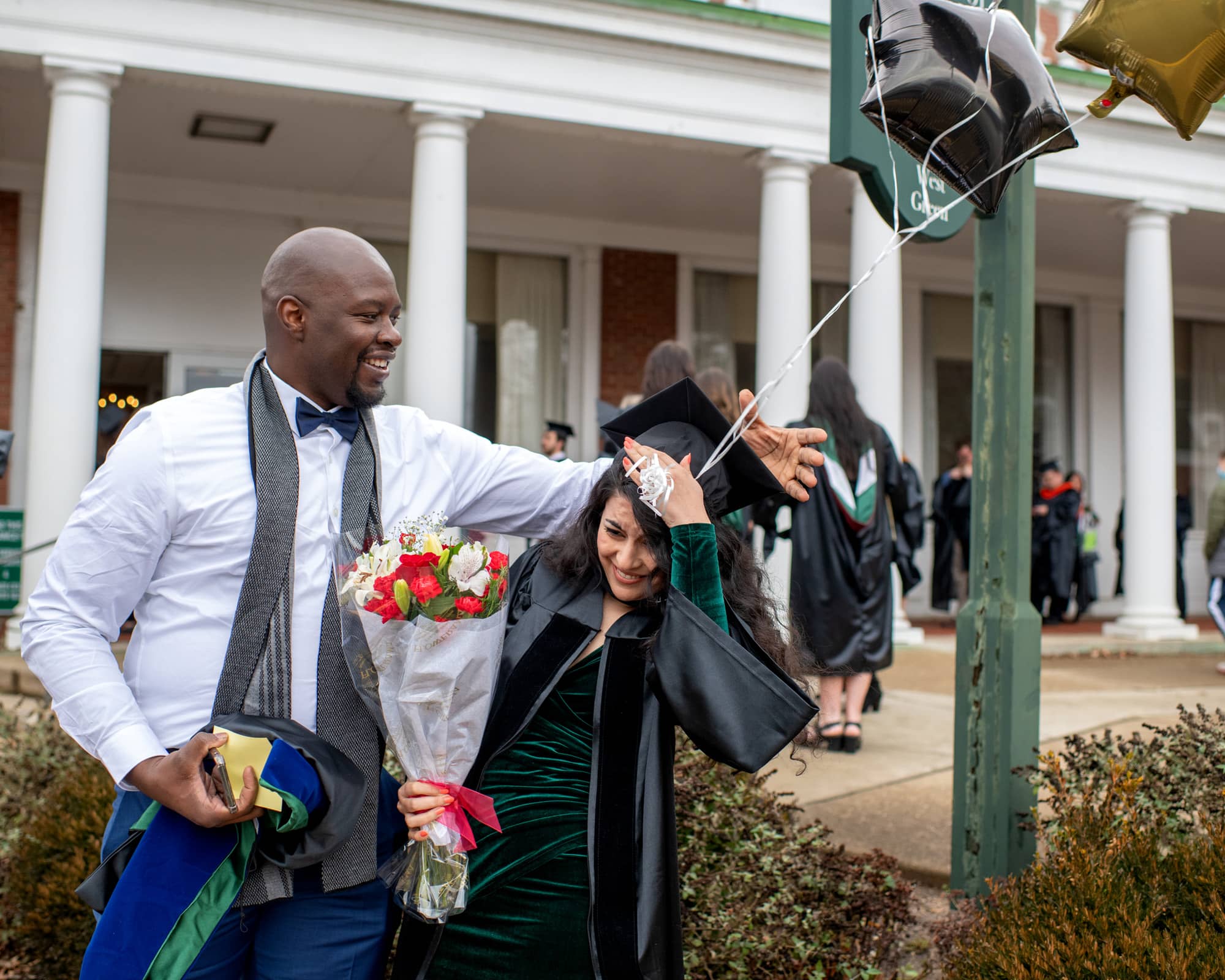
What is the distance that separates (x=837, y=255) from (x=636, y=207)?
9.15ft

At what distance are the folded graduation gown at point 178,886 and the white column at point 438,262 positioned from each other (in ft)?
22.1

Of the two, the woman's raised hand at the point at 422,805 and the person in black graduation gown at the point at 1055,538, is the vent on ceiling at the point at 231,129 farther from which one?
the person in black graduation gown at the point at 1055,538

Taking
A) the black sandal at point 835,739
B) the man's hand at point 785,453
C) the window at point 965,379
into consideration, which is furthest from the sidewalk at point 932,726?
the window at point 965,379

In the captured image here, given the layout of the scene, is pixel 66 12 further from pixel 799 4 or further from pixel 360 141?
pixel 799 4

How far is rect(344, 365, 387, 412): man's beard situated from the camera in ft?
6.74

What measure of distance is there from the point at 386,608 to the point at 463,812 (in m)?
0.44

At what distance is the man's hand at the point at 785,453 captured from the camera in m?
2.34

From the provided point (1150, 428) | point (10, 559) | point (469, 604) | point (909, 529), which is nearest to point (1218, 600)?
point (1150, 428)

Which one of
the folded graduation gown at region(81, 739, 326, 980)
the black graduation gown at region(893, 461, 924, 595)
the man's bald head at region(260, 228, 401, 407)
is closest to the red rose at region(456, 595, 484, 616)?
the folded graduation gown at region(81, 739, 326, 980)

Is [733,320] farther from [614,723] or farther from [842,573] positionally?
[614,723]

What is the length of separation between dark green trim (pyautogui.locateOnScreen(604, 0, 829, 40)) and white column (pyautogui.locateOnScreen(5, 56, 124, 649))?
12.6ft

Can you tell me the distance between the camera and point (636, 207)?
1166 centimetres

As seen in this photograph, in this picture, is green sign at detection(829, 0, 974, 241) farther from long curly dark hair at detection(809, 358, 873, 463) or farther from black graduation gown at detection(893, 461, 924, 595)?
black graduation gown at detection(893, 461, 924, 595)

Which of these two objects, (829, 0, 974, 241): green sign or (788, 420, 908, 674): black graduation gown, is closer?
(829, 0, 974, 241): green sign
